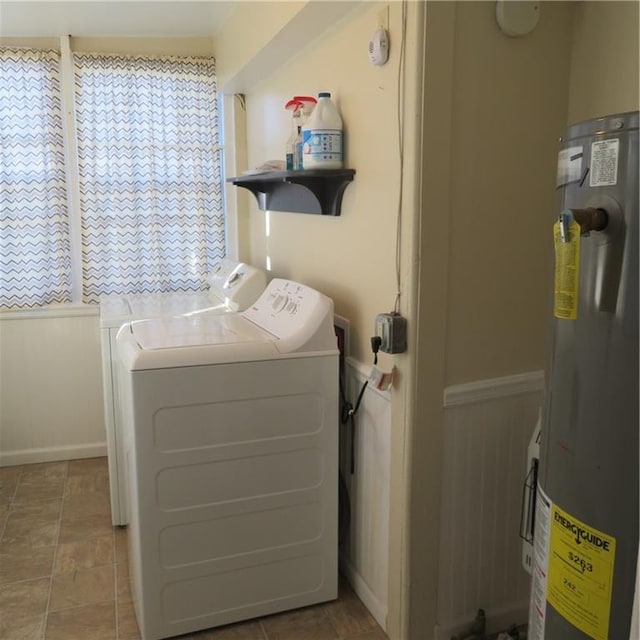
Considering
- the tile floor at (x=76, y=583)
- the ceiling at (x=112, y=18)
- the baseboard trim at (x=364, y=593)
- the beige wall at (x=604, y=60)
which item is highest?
the ceiling at (x=112, y=18)

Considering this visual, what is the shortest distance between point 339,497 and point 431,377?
2.31 ft

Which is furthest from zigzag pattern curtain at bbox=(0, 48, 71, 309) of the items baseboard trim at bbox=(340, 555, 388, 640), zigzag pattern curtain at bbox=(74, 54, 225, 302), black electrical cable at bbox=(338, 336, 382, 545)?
baseboard trim at bbox=(340, 555, 388, 640)

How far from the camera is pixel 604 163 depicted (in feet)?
4.03

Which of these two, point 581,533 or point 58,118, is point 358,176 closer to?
point 581,533

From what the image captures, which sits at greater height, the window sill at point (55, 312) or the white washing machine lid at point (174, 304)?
the white washing machine lid at point (174, 304)

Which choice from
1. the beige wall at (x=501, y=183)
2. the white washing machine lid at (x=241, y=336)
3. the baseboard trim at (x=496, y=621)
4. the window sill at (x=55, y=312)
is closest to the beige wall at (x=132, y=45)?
the window sill at (x=55, y=312)

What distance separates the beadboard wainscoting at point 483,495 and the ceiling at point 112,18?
205cm

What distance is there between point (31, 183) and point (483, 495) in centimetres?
266

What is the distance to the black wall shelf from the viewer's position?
6.89 ft

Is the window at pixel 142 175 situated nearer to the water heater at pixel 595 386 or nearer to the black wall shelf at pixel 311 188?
the black wall shelf at pixel 311 188

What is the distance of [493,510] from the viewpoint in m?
2.00

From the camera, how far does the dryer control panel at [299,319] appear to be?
6.77 ft

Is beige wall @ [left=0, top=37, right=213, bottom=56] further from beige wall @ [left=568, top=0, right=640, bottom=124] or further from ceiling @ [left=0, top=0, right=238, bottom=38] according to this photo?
beige wall @ [left=568, top=0, right=640, bottom=124]

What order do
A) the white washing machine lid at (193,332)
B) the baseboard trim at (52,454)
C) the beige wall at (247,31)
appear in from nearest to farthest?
1. the white washing machine lid at (193,332)
2. the beige wall at (247,31)
3. the baseboard trim at (52,454)
